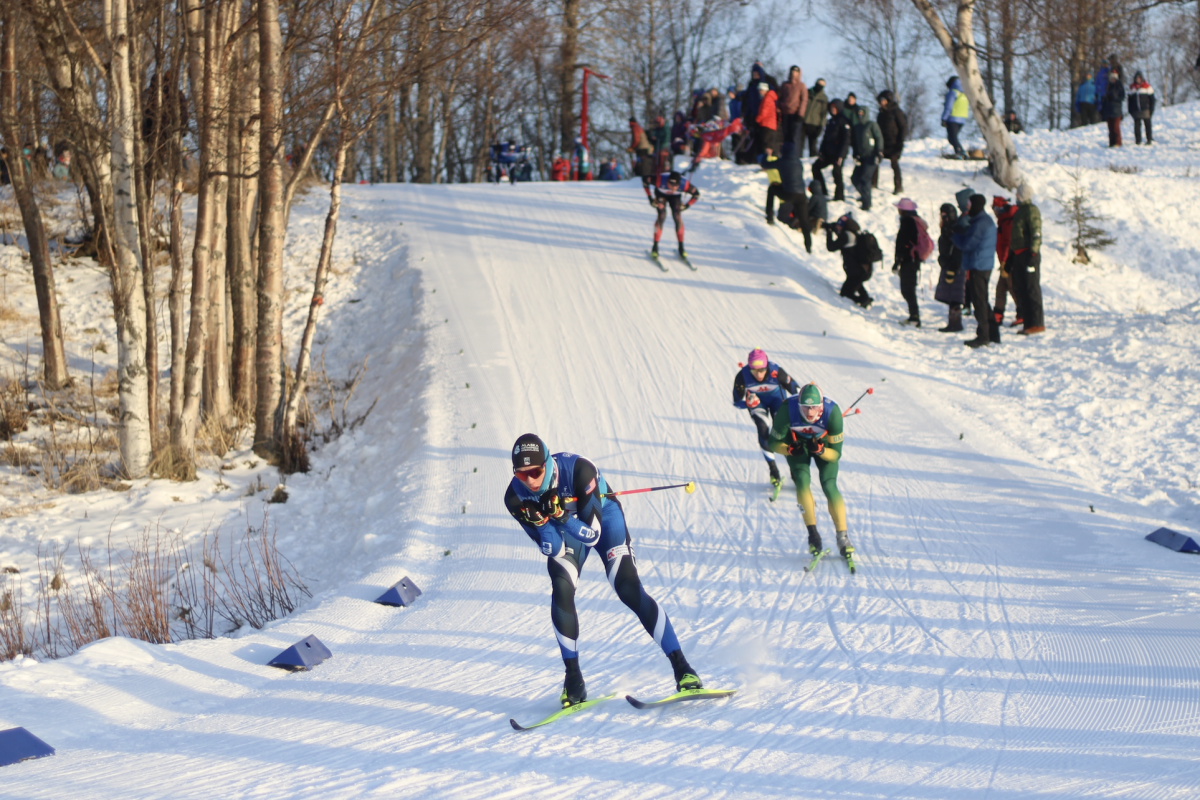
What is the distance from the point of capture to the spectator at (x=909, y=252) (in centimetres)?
1374

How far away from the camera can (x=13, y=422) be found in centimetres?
1250

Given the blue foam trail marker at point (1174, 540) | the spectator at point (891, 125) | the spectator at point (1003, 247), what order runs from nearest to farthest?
1. the blue foam trail marker at point (1174, 540)
2. the spectator at point (1003, 247)
3. the spectator at point (891, 125)

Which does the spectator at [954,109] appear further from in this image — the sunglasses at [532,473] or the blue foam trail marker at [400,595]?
the sunglasses at [532,473]

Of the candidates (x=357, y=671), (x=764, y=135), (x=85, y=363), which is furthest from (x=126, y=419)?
(x=764, y=135)

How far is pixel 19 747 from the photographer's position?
480cm

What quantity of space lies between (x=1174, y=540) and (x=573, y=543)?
5333mm

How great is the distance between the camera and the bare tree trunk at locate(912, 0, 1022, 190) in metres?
16.8

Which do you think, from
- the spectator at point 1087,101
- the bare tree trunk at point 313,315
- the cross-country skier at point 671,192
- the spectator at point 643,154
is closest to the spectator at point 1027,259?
the cross-country skier at point 671,192

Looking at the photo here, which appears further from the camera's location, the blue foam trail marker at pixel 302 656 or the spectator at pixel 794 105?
the spectator at pixel 794 105

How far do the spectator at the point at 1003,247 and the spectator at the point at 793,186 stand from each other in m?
3.41

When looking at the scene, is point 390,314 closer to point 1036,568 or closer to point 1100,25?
point 1036,568

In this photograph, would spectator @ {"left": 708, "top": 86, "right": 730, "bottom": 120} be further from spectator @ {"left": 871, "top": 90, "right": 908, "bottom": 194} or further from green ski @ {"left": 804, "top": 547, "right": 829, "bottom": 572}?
A: green ski @ {"left": 804, "top": 547, "right": 829, "bottom": 572}

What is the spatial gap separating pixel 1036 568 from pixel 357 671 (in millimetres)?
5395

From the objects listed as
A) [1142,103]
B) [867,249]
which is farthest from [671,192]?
[1142,103]
